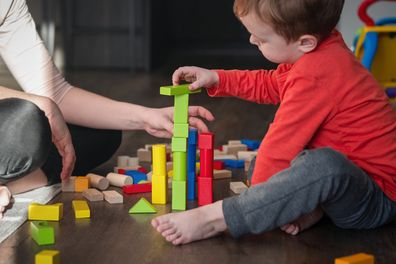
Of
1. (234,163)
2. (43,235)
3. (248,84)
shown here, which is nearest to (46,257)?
(43,235)

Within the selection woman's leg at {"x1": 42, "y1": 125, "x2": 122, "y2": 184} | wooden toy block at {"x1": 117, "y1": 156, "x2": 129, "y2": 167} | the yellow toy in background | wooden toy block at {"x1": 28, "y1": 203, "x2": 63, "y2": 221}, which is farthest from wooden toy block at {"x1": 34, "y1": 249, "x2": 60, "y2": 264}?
the yellow toy in background

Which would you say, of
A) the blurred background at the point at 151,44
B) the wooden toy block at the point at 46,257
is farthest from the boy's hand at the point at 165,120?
the blurred background at the point at 151,44

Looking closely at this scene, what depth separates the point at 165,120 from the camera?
5.01 ft

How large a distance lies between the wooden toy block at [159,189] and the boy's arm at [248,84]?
0.19m

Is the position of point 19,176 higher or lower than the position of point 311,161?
lower

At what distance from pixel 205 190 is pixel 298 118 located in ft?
0.93

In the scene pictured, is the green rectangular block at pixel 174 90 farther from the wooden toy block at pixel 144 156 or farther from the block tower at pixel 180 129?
the wooden toy block at pixel 144 156

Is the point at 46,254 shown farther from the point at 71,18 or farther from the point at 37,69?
the point at 71,18

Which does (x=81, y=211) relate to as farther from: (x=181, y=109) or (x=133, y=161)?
(x=133, y=161)

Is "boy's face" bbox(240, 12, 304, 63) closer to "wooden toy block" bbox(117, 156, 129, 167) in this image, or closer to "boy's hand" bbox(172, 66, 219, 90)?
A: "boy's hand" bbox(172, 66, 219, 90)

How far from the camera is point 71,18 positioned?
4250mm

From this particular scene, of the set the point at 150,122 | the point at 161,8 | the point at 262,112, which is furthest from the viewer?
the point at 161,8

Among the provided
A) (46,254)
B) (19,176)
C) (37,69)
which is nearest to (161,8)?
(37,69)

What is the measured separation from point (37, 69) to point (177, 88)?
0.46 meters
